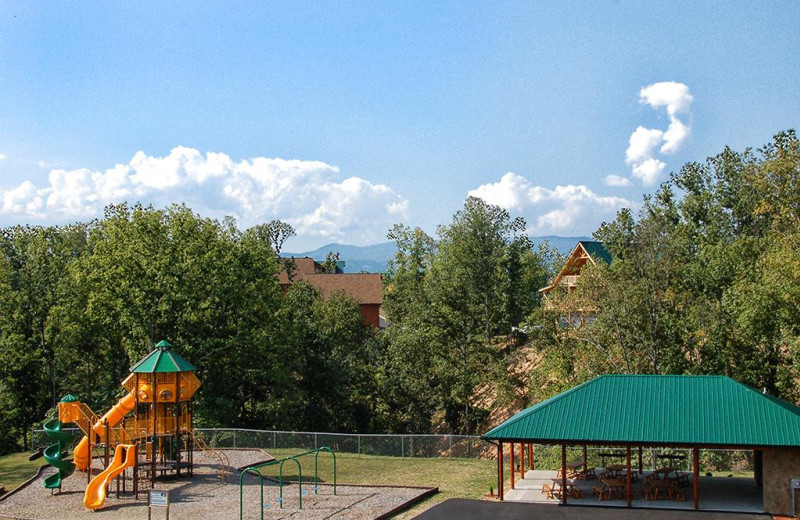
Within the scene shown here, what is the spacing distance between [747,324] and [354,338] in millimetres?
29133

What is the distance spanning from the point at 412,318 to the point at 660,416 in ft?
89.0

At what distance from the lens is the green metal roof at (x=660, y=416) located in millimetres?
22500

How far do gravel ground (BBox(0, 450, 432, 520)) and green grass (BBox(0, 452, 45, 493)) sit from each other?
2.48 m

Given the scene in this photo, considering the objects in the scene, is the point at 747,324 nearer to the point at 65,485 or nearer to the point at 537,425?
the point at 537,425

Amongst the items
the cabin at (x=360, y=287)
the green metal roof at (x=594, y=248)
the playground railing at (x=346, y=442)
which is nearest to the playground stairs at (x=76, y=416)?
the playground railing at (x=346, y=442)

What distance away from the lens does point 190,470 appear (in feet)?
97.3

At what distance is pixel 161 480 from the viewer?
2875 cm

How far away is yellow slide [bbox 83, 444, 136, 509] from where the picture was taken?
24672 millimetres

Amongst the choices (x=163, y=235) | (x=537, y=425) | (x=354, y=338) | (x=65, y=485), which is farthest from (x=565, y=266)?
(x=65, y=485)

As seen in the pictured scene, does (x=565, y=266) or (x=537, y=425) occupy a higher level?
(x=565, y=266)

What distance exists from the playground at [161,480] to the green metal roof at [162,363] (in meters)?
0.04

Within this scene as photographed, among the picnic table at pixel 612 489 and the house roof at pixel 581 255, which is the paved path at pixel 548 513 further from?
the house roof at pixel 581 255

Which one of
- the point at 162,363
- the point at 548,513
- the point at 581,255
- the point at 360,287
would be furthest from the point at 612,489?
the point at 360,287

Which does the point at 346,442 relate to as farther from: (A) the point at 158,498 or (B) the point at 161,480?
(A) the point at 158,498
